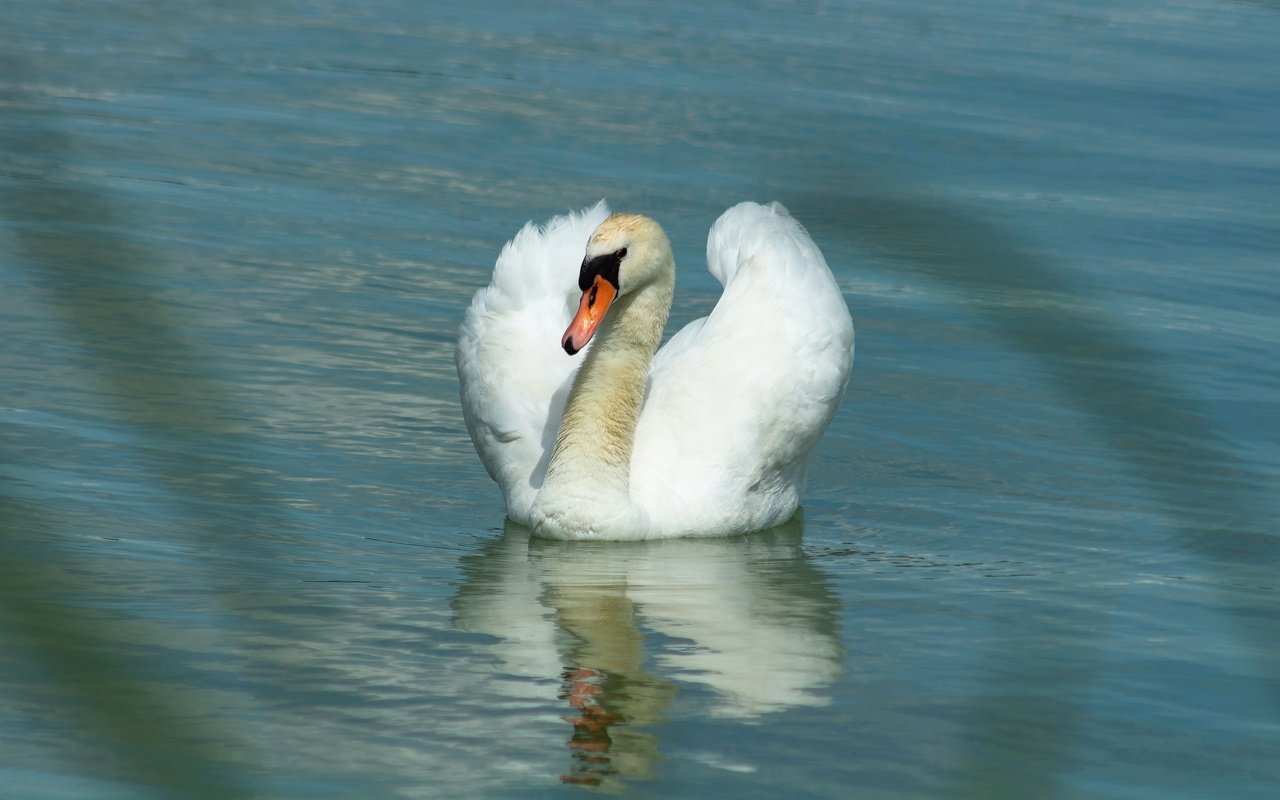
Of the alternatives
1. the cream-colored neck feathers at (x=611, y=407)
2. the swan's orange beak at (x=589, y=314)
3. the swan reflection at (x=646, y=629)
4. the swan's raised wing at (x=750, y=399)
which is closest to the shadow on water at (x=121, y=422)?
the swan reflection at (x=646, y=629)

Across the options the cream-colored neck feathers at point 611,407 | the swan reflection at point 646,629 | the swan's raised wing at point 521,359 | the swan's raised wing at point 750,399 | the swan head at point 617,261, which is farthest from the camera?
the swan's raised wing at point 521,359

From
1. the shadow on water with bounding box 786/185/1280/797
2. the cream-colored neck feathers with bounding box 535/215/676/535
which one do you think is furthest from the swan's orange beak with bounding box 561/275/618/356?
the shadow on water with bounding box 786/185/1280/797

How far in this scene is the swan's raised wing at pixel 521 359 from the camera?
749cm

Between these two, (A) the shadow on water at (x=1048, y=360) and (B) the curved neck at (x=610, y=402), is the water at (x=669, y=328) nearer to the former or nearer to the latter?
(A) the shadow on water at (x=1048, y=360)

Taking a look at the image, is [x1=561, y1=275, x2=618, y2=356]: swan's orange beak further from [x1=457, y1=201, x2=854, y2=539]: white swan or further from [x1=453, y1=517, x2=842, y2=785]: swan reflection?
[x1=453, y1=517, x2=842, y2=785]: swan reflection

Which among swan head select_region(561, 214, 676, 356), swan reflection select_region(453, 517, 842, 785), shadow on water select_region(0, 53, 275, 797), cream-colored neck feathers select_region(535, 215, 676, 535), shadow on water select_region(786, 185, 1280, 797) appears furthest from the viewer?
cream-colored neck feathers select_region(535, 215, 676, 535)

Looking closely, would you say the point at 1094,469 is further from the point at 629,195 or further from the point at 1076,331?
the point at 1076,331

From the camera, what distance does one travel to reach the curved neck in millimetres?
7164

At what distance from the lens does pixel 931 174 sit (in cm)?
112

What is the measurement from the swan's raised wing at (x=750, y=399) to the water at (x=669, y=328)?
0.19 m

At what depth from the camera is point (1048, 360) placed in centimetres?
101

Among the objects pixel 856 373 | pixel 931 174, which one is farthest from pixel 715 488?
pixel 931 174

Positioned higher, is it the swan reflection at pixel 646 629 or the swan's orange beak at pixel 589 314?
the swan's orange beak at pixel 589 314

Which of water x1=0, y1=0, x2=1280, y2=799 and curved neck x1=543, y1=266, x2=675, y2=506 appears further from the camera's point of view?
curved neck x1=543, y1=266, x2=675, y2=506
